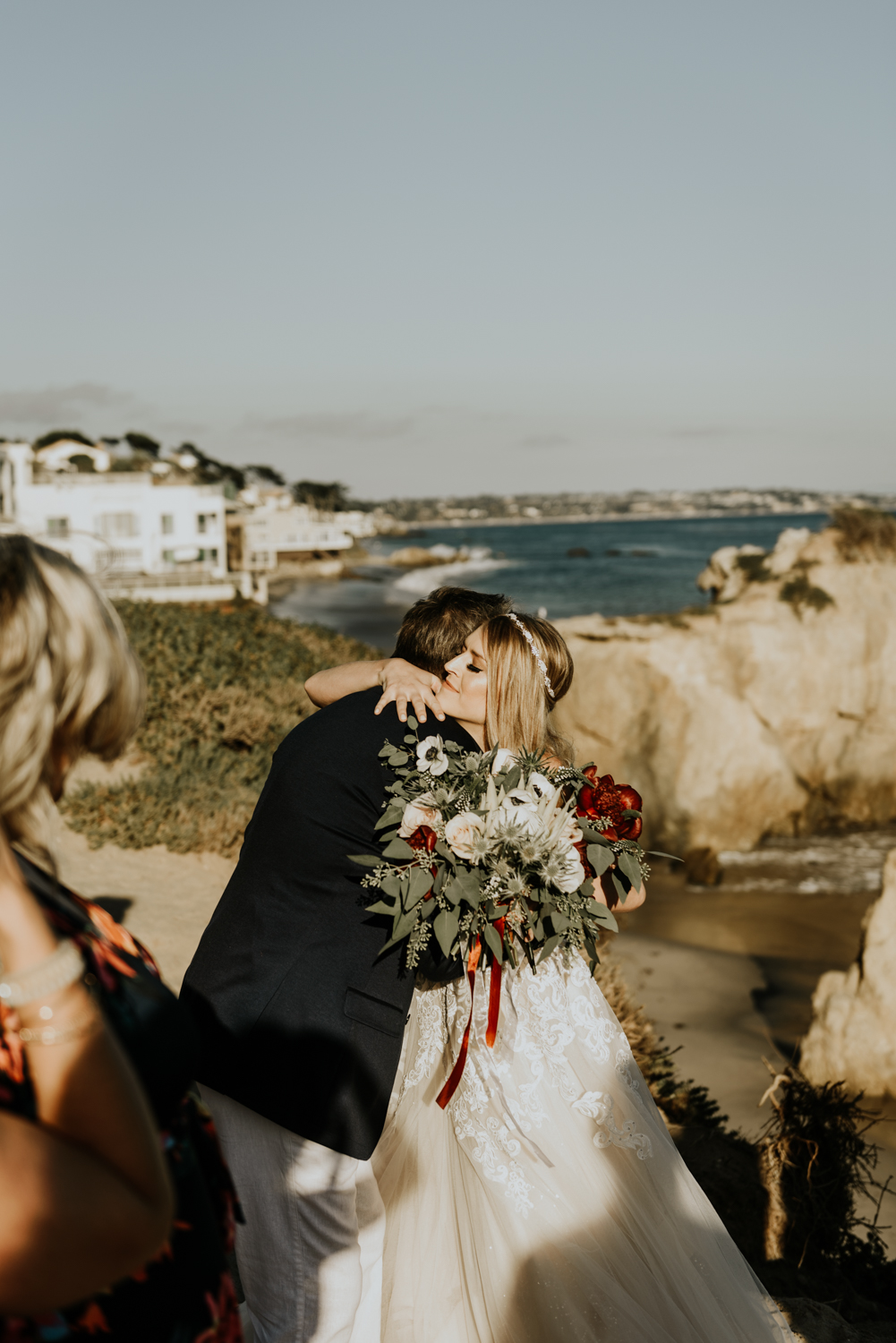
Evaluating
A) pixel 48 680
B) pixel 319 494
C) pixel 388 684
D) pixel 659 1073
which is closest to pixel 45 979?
Answer: pixel 48 680

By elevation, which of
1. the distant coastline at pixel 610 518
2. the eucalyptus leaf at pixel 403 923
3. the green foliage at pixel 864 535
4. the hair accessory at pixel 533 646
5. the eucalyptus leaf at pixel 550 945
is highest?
the distant coastline at pixel 610 518

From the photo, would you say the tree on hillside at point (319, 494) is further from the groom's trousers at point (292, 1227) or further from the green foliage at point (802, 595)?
the groom's trousers at point (292, 1227)

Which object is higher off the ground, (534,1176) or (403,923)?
(403,923)

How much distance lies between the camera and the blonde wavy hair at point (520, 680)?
3158mm

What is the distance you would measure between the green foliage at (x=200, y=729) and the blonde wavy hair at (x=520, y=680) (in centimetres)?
586

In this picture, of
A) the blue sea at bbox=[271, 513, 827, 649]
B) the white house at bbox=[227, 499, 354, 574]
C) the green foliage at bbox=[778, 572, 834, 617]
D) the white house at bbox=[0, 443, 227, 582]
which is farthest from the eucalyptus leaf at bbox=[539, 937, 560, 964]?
the white house at bbox=[227, 499, 354, 574]

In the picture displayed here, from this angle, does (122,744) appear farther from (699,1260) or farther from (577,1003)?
(699,1260)

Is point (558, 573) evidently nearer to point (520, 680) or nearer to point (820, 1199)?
point (820, 1199)

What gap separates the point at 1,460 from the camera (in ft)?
118

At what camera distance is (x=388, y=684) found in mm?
2990

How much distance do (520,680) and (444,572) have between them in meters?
89.4

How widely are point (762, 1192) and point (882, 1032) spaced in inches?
86.3

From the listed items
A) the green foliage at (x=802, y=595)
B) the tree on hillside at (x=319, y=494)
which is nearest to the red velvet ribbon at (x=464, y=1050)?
the green foliage at (x=802, y=595)

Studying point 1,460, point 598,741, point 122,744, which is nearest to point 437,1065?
point 122,744
